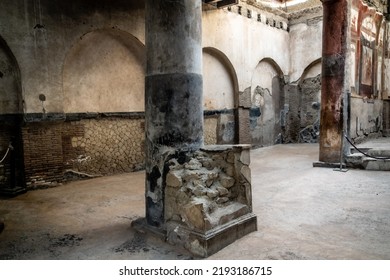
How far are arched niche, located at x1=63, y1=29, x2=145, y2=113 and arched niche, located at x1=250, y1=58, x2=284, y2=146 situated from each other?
502 cm

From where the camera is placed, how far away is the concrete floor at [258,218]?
10.1ft

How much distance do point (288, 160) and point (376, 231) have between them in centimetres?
509

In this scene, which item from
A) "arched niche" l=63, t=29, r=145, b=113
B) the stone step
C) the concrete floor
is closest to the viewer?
the concrete floor

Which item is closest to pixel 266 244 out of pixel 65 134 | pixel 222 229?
pixel 222 229

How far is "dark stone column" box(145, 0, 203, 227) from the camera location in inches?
133

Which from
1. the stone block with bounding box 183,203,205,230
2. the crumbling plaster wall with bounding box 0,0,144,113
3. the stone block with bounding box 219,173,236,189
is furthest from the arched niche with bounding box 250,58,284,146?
the stone block with bounding box 183,203,205,230

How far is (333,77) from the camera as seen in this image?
7.14 metres

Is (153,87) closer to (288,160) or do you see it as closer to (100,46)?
(100,46)

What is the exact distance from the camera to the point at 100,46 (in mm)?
6855

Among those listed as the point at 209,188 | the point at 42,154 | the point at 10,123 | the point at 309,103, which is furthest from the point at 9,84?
the point at 309,103

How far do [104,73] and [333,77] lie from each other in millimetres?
5097

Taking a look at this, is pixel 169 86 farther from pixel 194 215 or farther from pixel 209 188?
pixel 194 215

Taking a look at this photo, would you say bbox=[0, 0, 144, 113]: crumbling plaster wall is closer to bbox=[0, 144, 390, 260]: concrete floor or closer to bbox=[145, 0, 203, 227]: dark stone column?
bbox=[0, 144, 390, 260]: concrete floor

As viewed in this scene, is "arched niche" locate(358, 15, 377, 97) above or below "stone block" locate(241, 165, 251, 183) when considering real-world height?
above
